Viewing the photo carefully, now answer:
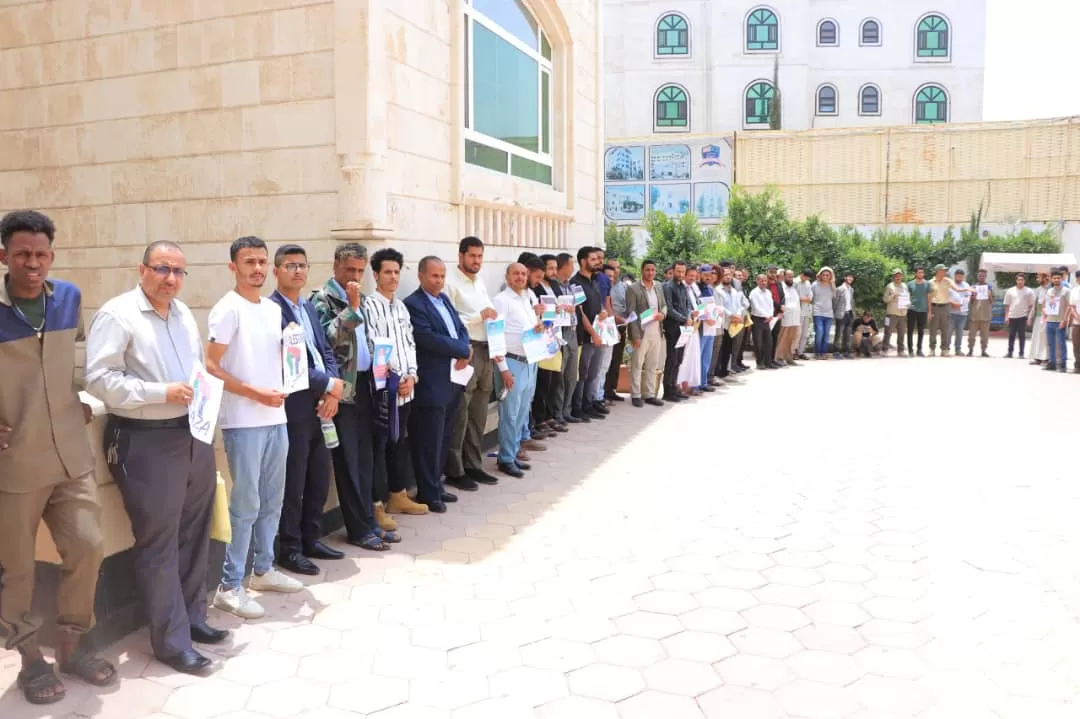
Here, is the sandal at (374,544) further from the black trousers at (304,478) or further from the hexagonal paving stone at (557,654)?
the hexagonal paving stone at (557,654)

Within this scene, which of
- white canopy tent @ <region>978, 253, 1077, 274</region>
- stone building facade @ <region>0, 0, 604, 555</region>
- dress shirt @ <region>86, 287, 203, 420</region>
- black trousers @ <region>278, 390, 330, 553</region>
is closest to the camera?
dress shirt @ <region>86, 287, 203, 420</region>

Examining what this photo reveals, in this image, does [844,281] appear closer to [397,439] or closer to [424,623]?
[397,439]

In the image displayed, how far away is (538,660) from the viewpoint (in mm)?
4219

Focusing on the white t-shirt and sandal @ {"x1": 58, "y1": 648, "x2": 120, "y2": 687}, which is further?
the white t-shirt

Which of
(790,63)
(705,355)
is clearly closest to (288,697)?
(705,355)

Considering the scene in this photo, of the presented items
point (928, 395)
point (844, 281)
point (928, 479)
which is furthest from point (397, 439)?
point (844, 281)

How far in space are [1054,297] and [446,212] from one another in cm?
1256

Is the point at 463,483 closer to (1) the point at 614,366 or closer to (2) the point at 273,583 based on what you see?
(2) the point at 273,583

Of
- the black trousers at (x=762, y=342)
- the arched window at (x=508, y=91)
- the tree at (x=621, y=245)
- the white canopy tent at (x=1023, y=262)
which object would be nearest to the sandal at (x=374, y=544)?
the arched window at (x=508, y=91)

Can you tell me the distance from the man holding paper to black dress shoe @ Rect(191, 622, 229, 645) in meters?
0.15

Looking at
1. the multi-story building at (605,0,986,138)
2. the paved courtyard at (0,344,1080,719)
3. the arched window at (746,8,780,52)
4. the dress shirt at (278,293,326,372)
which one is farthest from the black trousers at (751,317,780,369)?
the arched window at (746,8,780,52)

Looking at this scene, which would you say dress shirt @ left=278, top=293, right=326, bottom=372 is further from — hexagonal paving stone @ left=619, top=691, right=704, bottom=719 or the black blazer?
hexagonal paving stone @ left=619, top=691, right=704, bottom=719

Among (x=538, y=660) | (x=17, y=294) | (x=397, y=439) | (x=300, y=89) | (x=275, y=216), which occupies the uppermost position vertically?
(x=300, y=89)

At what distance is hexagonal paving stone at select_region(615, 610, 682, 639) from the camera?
14.9 feet
